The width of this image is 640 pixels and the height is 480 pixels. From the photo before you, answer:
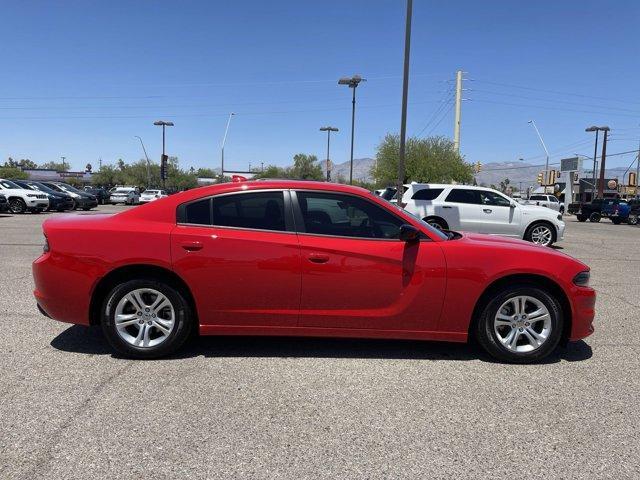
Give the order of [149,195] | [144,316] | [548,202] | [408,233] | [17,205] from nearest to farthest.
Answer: [408,233], [144,316], [17,205], [548,202], [149,195]

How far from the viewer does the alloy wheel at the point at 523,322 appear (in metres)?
4.39

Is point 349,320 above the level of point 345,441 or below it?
above

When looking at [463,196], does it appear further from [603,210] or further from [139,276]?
[603,210]

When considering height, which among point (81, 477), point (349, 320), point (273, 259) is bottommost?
point (81, 477)

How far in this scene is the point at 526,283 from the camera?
4426mm

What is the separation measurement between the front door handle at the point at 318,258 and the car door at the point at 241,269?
109 millimetres

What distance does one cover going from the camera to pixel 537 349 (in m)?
4.43

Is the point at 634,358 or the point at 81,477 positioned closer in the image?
the point at 81,477

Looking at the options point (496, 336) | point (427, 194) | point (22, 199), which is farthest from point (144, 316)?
point (22, 199)

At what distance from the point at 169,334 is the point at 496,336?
2809 mm

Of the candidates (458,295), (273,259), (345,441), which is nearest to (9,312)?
(273,259)

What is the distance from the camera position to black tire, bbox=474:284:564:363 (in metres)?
4.36

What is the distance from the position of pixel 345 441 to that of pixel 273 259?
1650 mm

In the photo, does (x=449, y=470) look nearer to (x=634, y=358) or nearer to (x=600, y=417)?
(x=600, y=417)
